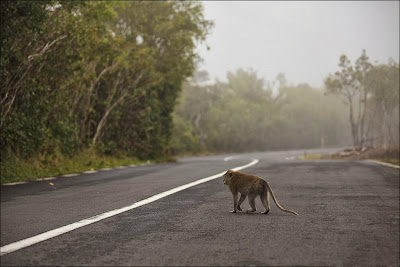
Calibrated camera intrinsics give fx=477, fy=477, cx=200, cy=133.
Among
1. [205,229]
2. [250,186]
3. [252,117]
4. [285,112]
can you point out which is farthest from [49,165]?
[285,112]

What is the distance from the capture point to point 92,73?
19281mm

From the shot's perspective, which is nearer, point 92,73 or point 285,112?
point 92,73

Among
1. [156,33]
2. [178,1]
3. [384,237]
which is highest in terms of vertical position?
[178,1]

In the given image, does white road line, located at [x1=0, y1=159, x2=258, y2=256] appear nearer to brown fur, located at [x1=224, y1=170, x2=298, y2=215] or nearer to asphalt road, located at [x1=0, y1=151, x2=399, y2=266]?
asphalt road, located at [x1=0, y1=151, x2=399, y2=266]

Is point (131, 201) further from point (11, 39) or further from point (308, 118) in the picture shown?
point (308, 118)

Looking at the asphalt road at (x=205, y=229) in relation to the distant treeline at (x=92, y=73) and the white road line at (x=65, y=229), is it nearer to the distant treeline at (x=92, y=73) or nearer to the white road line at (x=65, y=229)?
the white road line at (x=65, y=229)

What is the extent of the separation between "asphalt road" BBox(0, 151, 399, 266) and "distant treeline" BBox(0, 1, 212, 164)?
5.32m

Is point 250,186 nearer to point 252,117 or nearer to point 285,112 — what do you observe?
point 252,117

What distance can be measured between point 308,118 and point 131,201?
87306mm

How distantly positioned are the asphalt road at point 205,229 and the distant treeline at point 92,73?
532cm

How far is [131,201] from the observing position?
8.37m

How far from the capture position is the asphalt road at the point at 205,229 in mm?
4406

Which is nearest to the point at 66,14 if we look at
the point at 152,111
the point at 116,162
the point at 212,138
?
the point at 116,162

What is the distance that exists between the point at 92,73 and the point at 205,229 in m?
14.6
